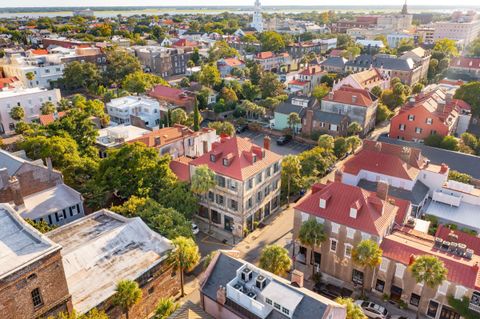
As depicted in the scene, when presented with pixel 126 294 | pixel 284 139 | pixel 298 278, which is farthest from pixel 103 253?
pixel 284 139

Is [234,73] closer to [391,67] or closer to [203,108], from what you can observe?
[203,108]

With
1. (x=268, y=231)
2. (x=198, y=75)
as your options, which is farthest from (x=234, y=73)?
(x=268, y=231)

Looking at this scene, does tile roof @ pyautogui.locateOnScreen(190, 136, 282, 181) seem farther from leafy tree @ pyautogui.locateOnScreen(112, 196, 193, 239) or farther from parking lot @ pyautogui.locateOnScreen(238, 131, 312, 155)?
parking lot @ pyautogui.locateOnScreen(238, 131, 312, 155)

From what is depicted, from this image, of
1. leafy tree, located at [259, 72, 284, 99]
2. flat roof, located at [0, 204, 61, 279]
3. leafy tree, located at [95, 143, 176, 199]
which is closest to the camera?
flat roof, located at [0, 204, 61, 279]

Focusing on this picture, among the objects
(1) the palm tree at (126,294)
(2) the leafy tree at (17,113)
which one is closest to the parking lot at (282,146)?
(2) the leafy tree at (17,113)

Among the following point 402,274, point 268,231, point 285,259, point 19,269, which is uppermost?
point 19,269

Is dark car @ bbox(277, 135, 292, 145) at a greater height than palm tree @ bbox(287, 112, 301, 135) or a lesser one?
lesser

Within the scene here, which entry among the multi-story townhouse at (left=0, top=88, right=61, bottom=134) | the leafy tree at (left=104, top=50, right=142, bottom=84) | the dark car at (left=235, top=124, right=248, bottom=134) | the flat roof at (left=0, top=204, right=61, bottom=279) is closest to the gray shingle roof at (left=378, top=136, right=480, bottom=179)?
the dark car at (left=235, top=124, right=248, bottom=134)
